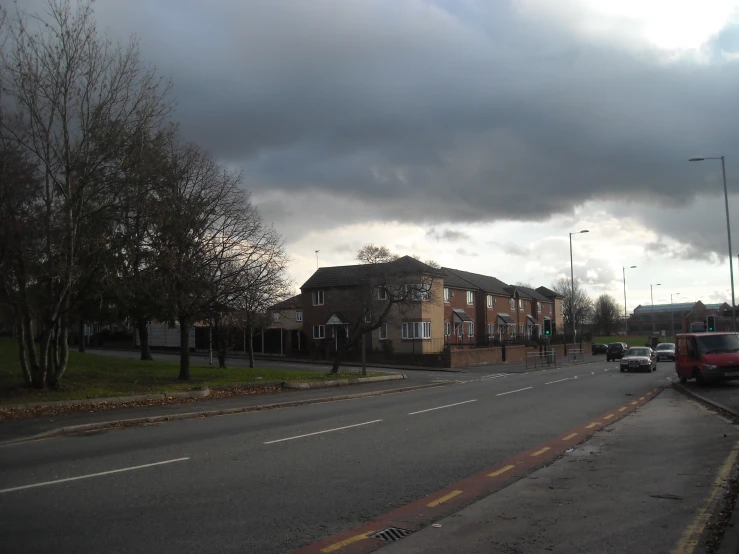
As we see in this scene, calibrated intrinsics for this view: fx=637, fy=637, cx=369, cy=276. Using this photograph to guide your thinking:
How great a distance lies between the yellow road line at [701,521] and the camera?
5.84 meters

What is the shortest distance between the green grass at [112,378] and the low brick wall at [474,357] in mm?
15585

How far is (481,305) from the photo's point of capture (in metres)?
68.6

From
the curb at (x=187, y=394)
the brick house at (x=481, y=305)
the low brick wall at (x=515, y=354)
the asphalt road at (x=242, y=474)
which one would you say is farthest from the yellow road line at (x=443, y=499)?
the brick house at (x=481, y=305)

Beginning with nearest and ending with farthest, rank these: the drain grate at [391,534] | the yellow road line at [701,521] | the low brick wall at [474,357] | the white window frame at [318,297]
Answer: the yellow road line at [701,521] → the drain grate at [391,534] → the low brick wall at [474,357] → the white window frame at [318,297]

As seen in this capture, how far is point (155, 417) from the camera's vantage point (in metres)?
16.5

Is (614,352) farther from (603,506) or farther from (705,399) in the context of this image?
(603,506)

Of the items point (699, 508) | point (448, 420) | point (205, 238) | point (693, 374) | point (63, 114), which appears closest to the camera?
point (699, 508)

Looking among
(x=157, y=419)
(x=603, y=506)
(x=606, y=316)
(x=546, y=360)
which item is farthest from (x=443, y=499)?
(x=606, y=316)

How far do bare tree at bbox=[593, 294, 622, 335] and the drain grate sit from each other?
14136 cm

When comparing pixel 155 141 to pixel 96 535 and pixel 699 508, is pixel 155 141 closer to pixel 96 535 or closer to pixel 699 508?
pixel 96 535

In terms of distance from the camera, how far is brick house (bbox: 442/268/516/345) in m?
61.2

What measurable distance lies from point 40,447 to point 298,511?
7535mm

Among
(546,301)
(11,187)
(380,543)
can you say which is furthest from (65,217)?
(546,301)

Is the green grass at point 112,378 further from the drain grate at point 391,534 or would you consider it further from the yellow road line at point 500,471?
the drain grate at point 391,534
